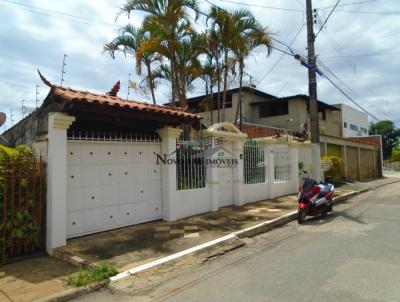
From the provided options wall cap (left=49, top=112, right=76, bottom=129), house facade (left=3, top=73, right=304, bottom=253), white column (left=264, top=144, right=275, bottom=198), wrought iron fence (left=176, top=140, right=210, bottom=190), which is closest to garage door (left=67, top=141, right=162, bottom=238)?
house facade (left=3, top=73, right=304, bottom=253)

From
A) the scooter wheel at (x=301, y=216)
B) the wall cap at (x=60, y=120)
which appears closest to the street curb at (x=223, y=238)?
the scooter wheel at (x=301, y=216)

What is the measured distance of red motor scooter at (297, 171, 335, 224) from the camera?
918 cm

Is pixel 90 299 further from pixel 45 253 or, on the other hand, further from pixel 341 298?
pixel 341 298

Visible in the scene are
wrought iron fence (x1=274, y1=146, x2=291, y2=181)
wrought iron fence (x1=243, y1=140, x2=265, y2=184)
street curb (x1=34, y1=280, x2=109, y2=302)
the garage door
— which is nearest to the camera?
street curb (x1=34, y1=280, x2=109, y2=302)


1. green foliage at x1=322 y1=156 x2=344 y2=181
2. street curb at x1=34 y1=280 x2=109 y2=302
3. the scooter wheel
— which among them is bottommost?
street curb at x1=34 y1=280 x2=109 y2=302

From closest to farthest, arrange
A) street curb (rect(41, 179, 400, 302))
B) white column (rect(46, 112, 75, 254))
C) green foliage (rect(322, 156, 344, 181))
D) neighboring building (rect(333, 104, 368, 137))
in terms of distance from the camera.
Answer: street curb (rect(41, 179, 400, 302)), white column (rect(46, 112, 75, 254)), green foliage (rect(322, 156, 344, 181)), neighboring building (rect(333, 104, 368, 137))

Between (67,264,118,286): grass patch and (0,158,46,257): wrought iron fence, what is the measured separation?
1.59m

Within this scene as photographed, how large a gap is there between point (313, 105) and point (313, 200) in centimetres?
464

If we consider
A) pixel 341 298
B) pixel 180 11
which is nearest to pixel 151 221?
pixel 341 298

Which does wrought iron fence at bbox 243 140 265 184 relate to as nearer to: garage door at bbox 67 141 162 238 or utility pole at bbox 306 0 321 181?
utility pole at bbox 306 0 321 181

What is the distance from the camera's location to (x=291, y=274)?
4.97 meters

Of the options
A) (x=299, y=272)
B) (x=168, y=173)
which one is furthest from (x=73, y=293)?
(x=168, y=173)

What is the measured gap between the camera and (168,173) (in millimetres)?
8703

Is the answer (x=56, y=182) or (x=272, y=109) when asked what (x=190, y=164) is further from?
(x=272, y=109)
